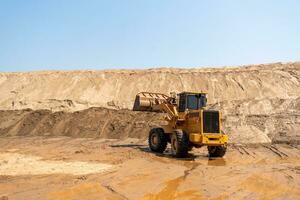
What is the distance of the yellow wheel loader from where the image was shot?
14.6m

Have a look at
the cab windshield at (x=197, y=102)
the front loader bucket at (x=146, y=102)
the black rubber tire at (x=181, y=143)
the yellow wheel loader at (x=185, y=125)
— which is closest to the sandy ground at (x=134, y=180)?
the black rubber tire at (x=181, y=143)

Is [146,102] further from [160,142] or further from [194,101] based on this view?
[194,101]

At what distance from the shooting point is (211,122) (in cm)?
1466

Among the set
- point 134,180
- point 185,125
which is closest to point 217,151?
point 185,125

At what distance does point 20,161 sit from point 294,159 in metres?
10.6

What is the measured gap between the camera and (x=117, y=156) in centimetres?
1512

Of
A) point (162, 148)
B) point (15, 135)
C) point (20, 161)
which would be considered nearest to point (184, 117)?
point (162, 148)

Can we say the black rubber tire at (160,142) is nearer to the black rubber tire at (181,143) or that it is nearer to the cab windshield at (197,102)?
the black rubber tire at (181,143)

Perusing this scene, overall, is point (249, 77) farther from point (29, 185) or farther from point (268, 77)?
point (29, 185)

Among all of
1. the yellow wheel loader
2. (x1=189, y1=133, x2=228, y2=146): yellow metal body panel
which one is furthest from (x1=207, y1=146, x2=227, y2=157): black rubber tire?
(x1=189, y1=133, x2=228, y2=146): yellow metal body panel

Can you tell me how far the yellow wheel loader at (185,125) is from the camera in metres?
14.6

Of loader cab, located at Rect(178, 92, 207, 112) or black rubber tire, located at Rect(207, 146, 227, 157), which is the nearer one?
black rubber tire, located at Rect(207, 146, 227, 157)

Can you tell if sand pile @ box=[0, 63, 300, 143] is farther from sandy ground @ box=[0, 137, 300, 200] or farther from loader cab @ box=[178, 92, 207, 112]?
sandy ground @ box=[0, 137, 300, 200]

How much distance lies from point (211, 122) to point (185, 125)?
140cm
